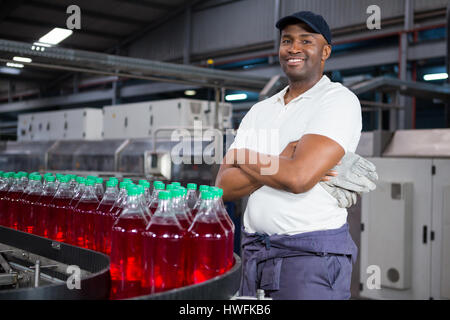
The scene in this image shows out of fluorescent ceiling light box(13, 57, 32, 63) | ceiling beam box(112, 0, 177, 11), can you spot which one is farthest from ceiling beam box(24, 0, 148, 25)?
fluorescent ceiling light box(13, 57, 32, 63)

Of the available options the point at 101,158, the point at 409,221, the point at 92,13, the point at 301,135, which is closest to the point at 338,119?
the point at 301,135

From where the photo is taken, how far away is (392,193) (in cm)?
368

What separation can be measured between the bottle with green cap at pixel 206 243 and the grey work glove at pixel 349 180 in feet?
1.75

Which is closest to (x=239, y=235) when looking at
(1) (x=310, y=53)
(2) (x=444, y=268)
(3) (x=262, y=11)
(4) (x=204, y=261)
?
(2) (x=444, y=268)

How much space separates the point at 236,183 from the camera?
1.58 meters

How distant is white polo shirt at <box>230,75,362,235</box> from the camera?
1495mm

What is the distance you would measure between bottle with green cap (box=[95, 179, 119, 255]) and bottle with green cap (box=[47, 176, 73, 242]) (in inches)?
5.9

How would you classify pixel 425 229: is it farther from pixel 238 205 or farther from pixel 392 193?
pixel 238 205

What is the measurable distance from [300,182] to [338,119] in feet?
0.82

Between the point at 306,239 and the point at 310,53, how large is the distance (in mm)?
646

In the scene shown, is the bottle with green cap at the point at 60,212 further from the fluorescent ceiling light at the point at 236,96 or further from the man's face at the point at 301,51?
the fluorescent ceiling light at the point at 236,96

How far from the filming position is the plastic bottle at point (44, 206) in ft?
5.05

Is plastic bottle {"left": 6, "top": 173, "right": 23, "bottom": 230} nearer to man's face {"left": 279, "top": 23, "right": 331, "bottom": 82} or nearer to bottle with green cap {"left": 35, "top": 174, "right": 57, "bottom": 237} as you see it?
bottle with green cap {"left": 35, "top": 174, "right": 57, "bottom": 237}

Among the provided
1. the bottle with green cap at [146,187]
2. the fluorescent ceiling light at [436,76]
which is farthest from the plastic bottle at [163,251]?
the fluorescent ceiling light at [436,76]
